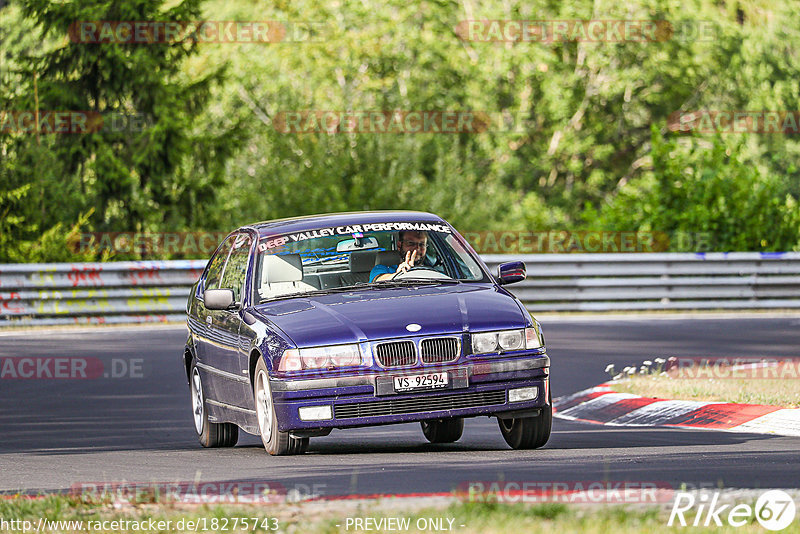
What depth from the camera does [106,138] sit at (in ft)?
98.1

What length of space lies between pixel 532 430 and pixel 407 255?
5.35ft

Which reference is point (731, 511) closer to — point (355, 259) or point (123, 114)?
point (355, 259)

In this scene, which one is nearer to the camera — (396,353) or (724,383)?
(396,353)

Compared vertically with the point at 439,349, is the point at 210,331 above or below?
below

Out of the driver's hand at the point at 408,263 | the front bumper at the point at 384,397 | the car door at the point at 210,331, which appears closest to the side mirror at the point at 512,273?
the driver's hand at the point at 408,263

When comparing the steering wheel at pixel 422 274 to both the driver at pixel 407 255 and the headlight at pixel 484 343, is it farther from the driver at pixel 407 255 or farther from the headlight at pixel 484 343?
the headlight at pixel 484 343

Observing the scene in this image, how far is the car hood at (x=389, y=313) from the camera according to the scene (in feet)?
30.2

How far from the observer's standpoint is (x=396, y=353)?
9.16 metres

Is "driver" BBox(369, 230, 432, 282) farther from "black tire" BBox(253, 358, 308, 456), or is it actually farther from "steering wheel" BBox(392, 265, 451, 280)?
"black tire" BBox(253, 358, 308, 456)

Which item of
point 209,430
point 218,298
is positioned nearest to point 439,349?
point 218,298

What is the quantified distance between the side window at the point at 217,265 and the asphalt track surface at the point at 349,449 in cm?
123

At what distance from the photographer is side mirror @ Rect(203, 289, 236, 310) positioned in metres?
10.3

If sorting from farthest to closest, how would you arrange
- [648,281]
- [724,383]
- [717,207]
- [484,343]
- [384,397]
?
[717,207] → [648,281] → [724,383] → [484,343] → [384,397]

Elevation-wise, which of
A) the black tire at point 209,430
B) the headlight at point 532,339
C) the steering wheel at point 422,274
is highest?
the steering wheel at point 422,274
